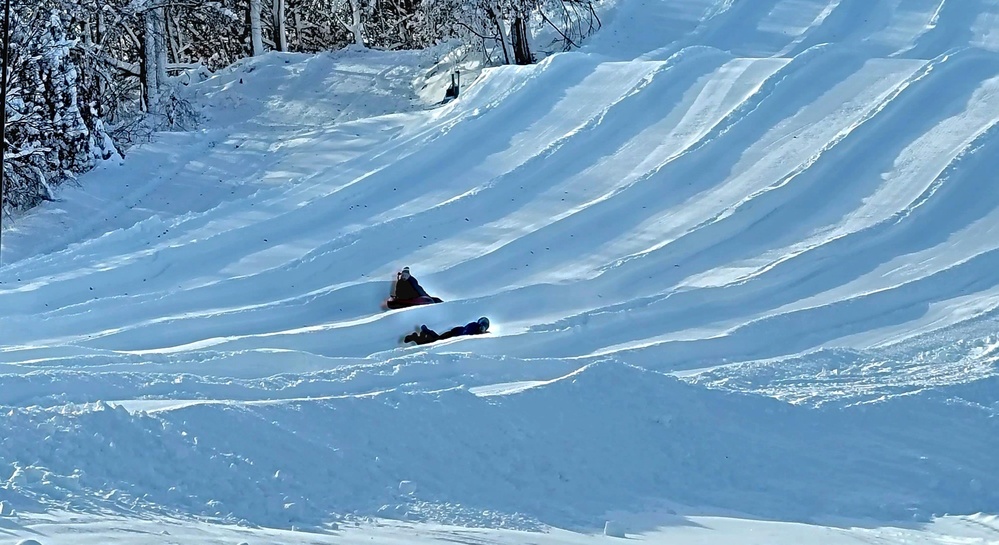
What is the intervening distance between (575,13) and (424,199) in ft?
28.0

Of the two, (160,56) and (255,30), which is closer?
(160,56)

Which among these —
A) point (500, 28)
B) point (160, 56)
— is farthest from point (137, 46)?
point (500, 28)

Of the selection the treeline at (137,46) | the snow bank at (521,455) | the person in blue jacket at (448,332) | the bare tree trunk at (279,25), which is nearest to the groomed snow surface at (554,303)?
the snow bank at (521,455)

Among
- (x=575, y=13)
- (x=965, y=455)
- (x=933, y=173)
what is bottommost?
(x=965, y=455)

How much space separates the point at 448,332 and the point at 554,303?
1.65m

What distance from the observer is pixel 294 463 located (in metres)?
7.23

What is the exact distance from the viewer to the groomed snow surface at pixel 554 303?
7082mm

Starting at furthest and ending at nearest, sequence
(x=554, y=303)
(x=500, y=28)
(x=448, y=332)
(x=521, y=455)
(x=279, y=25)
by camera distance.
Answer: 1. (x=279, y=25)
2. (x=500, y=28)
3. (x=554, y=303)
4. (x=448, y=332)
5. (x=521, y=455)

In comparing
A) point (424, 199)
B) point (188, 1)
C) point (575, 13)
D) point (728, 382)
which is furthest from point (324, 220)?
point (188, 1)

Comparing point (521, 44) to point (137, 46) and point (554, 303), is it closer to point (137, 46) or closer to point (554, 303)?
point (137, 46)

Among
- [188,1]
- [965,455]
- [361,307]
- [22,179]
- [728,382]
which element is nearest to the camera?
[965,455]

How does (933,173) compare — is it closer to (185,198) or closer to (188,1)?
(185,198)

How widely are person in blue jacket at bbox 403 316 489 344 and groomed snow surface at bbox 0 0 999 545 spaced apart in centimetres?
28

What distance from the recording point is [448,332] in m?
11.0
